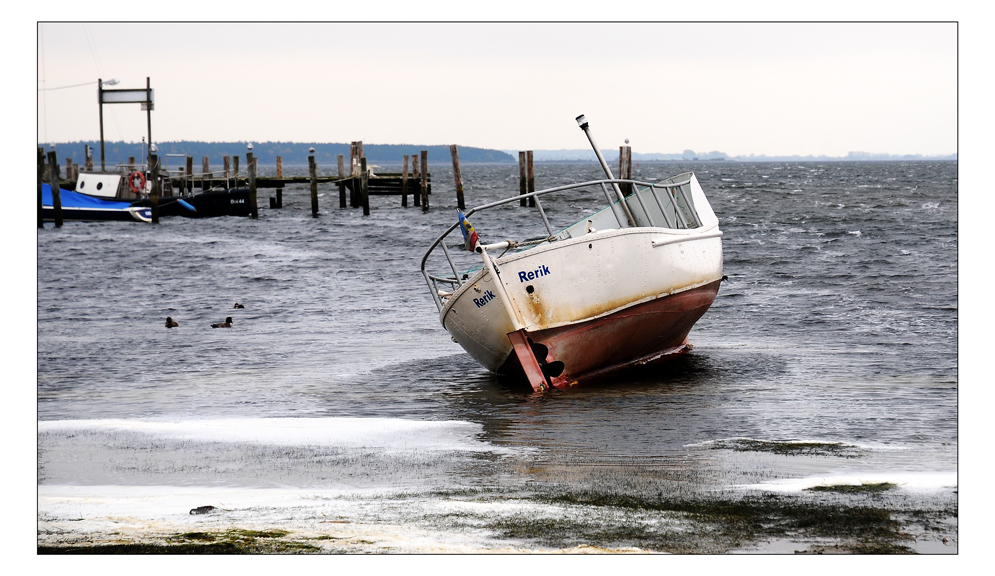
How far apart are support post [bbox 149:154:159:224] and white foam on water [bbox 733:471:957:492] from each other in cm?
3700

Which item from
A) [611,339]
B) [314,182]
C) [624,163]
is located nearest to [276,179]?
[314,182]

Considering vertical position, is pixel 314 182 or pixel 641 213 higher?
pixel 314 182

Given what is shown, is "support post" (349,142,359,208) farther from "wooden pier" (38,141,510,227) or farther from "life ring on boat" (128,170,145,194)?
"life ring on boat" (128,170,145,194)

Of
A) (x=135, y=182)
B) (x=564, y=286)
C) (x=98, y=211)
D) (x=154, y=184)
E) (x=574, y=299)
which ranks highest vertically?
(x=135, y=182)

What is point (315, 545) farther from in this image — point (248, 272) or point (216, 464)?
point (248, 272)

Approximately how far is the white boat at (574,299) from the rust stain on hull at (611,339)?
1 centimetres

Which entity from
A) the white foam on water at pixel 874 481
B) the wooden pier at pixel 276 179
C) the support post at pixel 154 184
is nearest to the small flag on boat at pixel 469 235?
the white foam on water at pixel 874 481

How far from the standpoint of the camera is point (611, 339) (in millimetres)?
12500

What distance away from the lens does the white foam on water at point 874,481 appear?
7.92 m

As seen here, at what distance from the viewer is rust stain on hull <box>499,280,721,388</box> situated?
12.1 meters

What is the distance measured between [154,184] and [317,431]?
33.4m

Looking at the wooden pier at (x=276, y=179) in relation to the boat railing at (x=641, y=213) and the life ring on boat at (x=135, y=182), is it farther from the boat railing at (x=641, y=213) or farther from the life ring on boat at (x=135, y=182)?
the boat railing at (x=641, y=213)

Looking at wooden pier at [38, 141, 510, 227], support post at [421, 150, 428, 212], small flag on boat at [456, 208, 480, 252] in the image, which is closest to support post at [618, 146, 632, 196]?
wooden pier at [38, 141, 510, 227]

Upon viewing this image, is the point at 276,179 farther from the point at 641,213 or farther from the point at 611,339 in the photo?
the point at 611,339
